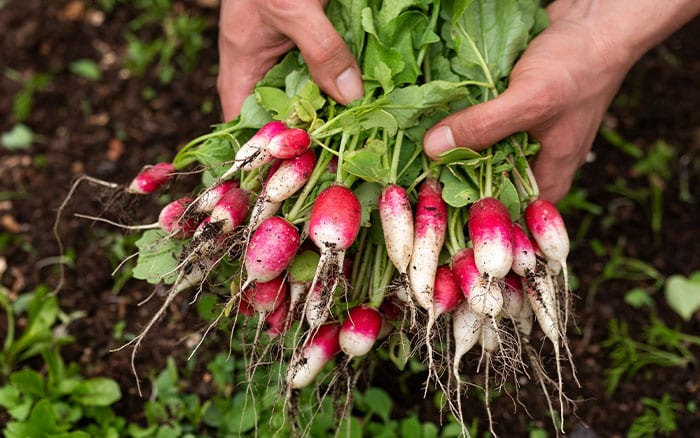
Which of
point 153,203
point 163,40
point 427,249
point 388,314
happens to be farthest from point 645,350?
point 163,40

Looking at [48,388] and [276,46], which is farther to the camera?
[48,388]

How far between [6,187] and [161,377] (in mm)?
1185

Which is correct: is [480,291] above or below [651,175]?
above

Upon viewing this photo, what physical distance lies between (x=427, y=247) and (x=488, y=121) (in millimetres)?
320

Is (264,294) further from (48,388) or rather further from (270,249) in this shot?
(48,388)

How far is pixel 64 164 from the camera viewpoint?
2902 millimetres

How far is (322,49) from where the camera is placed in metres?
1.69

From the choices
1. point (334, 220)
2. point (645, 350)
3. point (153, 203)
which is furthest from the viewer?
point (153, 203)

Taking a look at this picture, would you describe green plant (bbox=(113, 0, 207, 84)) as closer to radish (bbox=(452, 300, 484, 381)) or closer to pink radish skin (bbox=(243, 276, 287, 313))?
pink radish skin (bbox=(243, 276, 287, 313))

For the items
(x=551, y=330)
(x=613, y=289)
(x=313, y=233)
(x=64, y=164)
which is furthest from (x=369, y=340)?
(x=64, y=164)

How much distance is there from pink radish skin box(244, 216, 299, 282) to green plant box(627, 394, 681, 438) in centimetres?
130

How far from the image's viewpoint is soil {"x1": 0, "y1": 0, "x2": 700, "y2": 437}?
2340 millimetres

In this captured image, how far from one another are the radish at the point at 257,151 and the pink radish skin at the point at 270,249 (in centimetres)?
14

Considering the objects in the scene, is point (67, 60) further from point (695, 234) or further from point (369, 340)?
point (695, 234)
